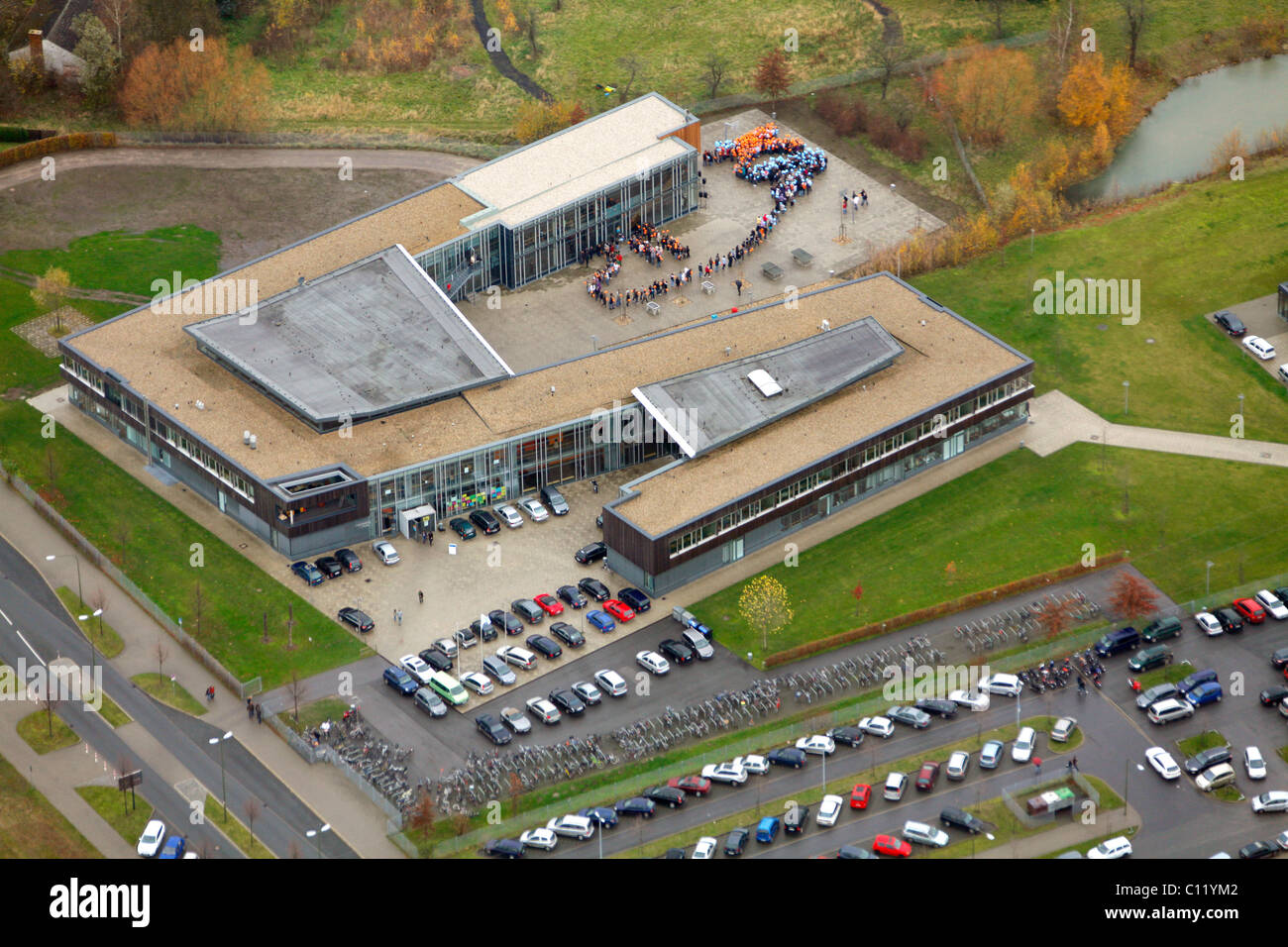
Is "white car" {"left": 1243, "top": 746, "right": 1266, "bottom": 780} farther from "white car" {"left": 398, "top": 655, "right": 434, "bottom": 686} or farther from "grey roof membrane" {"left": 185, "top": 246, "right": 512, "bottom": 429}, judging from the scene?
"grey roof membrane" {"left": 185, "top": 246, "right": 512, "bottom": 429}

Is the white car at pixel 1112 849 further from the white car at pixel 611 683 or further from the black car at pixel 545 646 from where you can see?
the black car at pixel 545 646

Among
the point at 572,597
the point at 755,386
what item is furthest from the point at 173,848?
the point at 755,386

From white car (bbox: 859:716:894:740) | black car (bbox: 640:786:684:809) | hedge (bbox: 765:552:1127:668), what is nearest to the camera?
black car (bbox: 640:786:684:809)

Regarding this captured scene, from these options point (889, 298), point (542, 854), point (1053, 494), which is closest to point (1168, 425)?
point (1053, 494)

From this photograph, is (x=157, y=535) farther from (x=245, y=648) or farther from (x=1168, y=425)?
(x=1168, y=425)

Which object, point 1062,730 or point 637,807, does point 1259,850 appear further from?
Result: point 637,807

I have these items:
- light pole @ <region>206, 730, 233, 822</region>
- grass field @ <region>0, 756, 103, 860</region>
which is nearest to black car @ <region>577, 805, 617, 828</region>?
light pole @ <region>206, 730, 233, 822</region>
